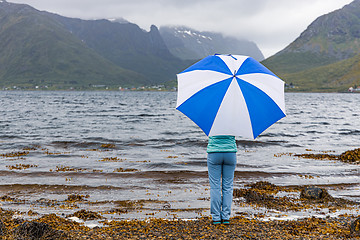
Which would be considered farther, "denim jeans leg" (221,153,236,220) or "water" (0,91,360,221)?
"water" (0,91,360,221)

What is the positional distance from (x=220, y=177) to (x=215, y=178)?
189 millimetres

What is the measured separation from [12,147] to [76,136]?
318 inches

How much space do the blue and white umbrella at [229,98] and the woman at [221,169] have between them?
732 millimetres

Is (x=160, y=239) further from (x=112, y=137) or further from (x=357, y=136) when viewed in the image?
(x=357, y=136)

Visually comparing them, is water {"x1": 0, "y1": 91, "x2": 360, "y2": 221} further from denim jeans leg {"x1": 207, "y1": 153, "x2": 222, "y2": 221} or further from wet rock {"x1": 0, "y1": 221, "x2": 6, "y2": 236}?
wet rock {"x1": 0, "y1": 221, "x2": 6, "y2": 236}

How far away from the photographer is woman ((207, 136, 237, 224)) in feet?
29.0

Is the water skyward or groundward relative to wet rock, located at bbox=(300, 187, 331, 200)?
groundward

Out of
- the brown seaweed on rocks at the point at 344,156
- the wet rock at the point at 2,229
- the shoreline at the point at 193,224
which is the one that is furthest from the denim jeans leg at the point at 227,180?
the brown seaweed on rocks at the point at 344,156

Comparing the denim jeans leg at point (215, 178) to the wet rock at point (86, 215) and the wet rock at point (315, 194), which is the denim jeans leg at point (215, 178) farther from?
the wet rock at point (315, 194)

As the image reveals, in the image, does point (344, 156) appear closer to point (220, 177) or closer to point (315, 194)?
point (315, 194)

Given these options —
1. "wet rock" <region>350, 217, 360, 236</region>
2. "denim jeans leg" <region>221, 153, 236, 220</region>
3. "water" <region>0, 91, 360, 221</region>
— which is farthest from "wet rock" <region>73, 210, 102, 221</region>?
"wet rock" <region>350, 217, 360, 236</region>

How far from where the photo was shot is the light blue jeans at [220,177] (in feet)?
29.3

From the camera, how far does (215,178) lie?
9273 mm

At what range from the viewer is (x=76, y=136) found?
117 feet
